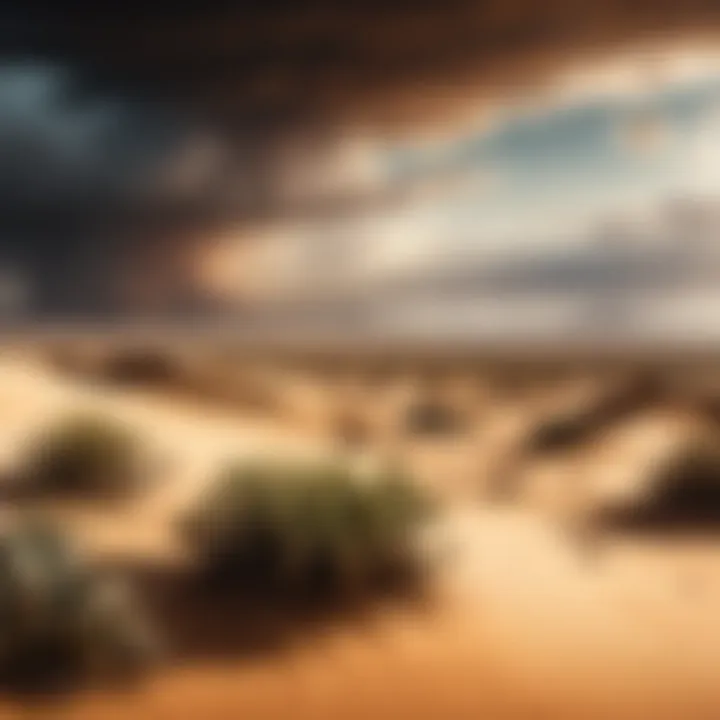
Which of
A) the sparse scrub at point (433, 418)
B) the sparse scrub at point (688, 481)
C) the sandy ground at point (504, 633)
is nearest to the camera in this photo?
the sandy ground at point (504, 633)

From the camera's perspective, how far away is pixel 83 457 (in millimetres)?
2367

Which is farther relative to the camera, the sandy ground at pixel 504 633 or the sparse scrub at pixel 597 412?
the sparse scrub at pixel 597 412

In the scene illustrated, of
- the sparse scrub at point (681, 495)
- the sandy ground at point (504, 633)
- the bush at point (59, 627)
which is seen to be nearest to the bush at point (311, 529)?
the sandy ground at point (504, 633)

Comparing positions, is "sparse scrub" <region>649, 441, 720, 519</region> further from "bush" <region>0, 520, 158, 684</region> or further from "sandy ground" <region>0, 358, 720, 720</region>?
"bush" <region>0, 520, 158, 684</region>

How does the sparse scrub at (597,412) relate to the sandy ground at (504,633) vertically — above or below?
above

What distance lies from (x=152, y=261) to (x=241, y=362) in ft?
1.02

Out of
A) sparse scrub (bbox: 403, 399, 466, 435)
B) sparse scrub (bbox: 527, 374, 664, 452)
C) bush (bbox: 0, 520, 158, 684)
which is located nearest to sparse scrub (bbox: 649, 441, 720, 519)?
sparse scrub (bbox: 527, 374, 664, 452)

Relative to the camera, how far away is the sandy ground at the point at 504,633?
2.13m

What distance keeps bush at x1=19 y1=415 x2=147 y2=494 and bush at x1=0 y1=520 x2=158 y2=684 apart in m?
0.24

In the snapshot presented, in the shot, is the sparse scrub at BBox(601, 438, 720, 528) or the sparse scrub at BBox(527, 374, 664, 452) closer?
the sparse scrub at BBox(601, 438, 720, 528)

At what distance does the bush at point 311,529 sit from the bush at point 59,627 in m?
0.22

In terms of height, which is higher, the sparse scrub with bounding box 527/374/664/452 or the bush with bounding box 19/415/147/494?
the bush with bounding box 19/415/147/494

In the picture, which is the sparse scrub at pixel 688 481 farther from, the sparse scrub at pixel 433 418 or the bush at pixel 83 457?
the bush at pixel 83 457

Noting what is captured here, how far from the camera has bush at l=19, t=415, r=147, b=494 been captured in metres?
2.37
